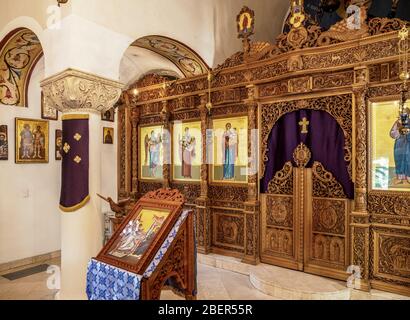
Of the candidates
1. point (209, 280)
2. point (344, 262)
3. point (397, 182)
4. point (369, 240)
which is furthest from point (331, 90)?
point (209, 280)

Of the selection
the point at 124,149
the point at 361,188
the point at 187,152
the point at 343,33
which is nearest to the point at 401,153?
the point at 361,188

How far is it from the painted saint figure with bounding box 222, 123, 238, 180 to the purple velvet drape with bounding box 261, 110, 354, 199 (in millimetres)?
592

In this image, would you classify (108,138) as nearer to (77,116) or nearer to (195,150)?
(195,150)

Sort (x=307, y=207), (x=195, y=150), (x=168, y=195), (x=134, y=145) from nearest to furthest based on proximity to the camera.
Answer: (x=168, y=195)
(x=307, y=207)
(x=195, y=150)
(x=134, y=145)

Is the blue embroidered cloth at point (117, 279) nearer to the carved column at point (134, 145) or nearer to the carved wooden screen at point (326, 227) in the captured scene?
the carved wooden screen at point (326, 227)

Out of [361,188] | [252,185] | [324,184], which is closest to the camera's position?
[361,188]

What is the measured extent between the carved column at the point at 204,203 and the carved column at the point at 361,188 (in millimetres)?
2260

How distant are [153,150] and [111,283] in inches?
158

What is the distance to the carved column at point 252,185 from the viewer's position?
4570 millimetres

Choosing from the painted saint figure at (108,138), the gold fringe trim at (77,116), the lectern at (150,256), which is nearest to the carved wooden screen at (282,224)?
the lectern at (150,256)

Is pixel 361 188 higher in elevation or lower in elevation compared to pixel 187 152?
lower

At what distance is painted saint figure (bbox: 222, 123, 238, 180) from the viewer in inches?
195

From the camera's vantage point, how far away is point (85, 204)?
3.66 meters

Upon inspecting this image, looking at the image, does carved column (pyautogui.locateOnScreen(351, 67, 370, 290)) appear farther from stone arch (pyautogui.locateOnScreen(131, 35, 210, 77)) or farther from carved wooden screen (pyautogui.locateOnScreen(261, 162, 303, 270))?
stone arch (pyautogui.locateOnScreen(131, 35, 210, 77))
